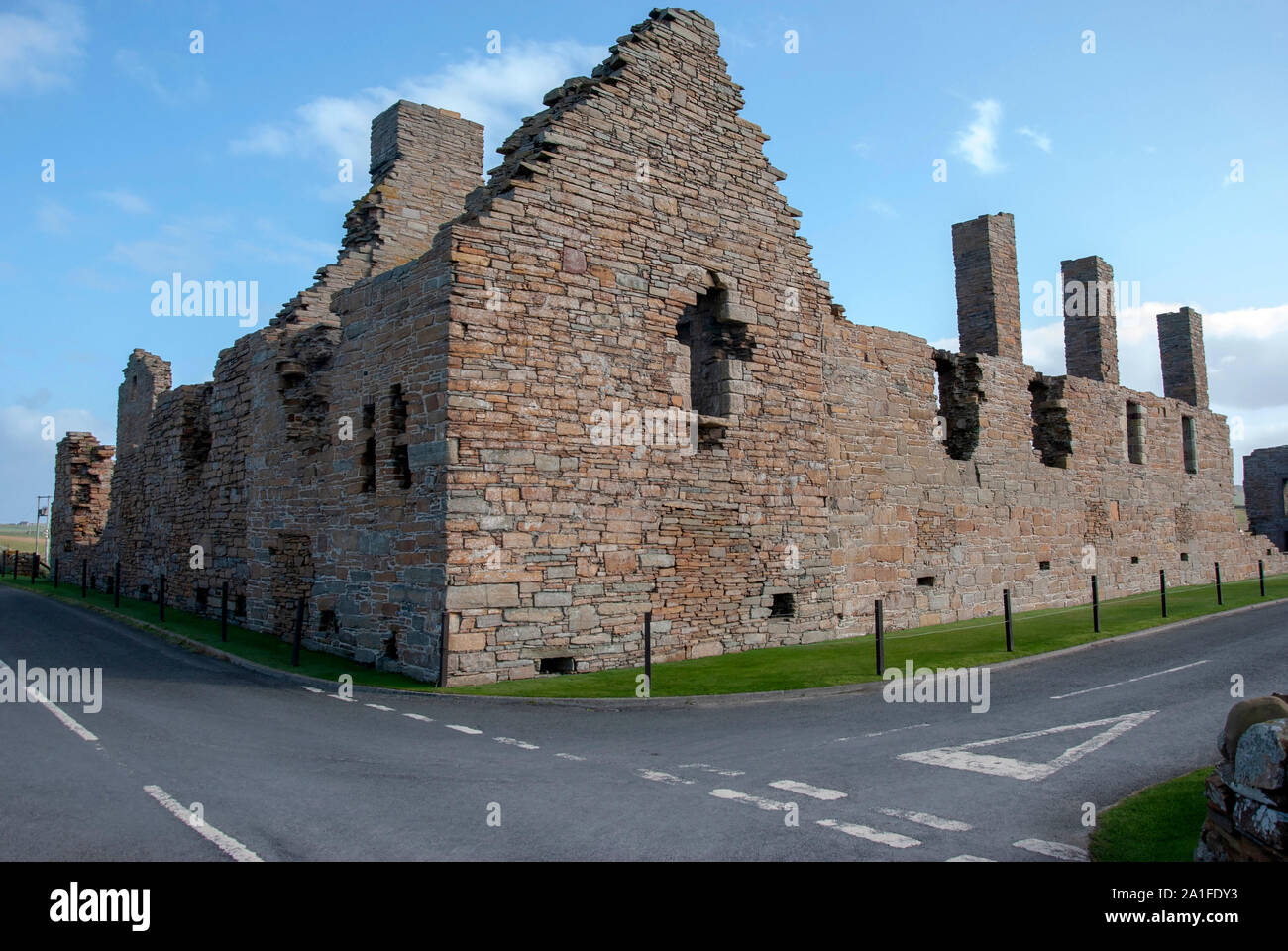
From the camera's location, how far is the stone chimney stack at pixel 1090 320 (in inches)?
1021

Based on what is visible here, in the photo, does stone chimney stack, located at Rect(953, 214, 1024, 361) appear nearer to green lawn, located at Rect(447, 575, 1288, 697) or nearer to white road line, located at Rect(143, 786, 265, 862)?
green lawn, located at Rect(447, 575, 1288, 697)

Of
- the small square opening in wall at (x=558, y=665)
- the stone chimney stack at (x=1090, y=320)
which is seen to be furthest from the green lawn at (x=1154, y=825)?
the stone chimney stack at (x=1090, y=320)

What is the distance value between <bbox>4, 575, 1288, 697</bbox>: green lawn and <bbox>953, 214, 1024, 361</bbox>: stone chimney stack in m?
7.52

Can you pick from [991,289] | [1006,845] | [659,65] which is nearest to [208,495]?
[659,65]

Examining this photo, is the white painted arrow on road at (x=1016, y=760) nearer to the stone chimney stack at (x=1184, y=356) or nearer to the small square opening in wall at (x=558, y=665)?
the small square opening in wall at (x=558, y=665)

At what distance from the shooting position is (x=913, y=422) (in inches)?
746

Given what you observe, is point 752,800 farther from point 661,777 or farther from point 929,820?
point 929,820

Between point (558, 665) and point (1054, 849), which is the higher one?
point (558, 665)

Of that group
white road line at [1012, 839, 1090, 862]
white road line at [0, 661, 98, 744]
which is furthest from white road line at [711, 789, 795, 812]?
white road line at [0, 661, 98, 744]

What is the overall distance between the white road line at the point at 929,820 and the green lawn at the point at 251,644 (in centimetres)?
702

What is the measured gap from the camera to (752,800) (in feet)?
21.4

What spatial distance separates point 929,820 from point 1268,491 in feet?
153

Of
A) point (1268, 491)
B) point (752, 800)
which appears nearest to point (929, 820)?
point (752, 800)
